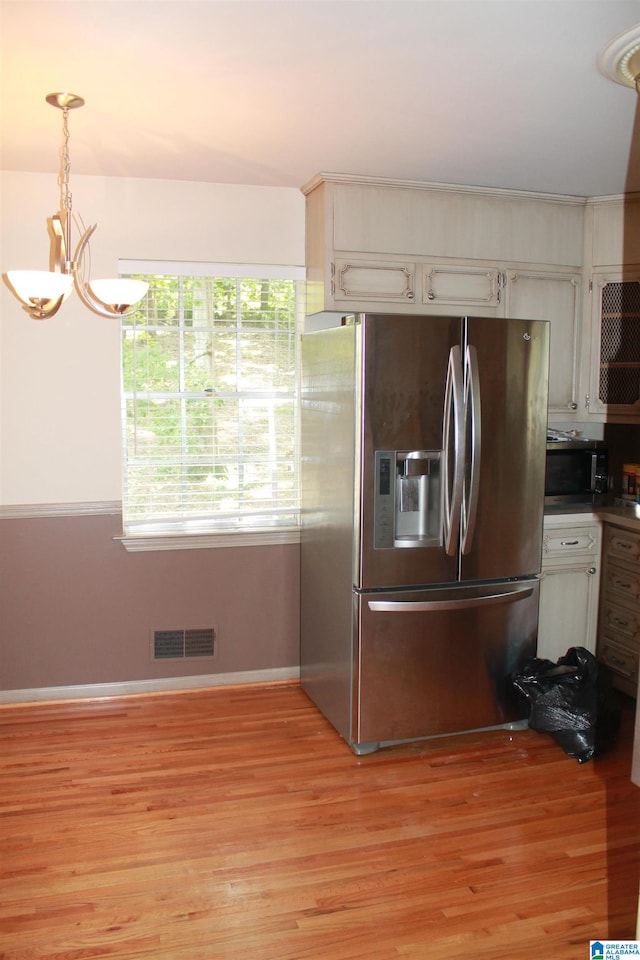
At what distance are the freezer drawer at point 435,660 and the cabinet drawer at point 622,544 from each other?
0.62 meters

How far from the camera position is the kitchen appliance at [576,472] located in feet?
13.0

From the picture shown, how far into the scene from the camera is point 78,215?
365 centimetres

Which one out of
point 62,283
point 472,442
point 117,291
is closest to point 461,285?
point 472,442

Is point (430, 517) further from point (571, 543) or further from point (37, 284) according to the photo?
point (37, 284)

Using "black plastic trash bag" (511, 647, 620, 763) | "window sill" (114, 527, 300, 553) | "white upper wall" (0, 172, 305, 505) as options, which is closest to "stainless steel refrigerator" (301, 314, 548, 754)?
"black plastic trash bag" (511, 647, 620, 763)

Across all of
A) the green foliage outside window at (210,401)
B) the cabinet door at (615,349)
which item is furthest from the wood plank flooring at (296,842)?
the cabinet door at (615,349)

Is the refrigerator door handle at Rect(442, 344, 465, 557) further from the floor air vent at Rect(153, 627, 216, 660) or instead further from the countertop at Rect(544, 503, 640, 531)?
the floor air vent at Rect(153, 627, 216, 660)

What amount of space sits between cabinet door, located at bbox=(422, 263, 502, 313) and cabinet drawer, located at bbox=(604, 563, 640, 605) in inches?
54.9

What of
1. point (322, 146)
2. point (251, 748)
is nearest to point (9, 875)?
point (251, 748)

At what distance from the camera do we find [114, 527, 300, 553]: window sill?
3830mm

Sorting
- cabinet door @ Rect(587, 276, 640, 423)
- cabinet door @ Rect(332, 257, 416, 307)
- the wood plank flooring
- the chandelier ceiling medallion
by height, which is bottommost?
the wood plank flooring

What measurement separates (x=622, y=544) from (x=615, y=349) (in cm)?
99

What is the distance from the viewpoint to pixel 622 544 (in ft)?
12.5

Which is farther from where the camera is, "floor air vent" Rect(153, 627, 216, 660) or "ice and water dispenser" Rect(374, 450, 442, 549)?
"floor air vent" Rect(153, 627, 216, 660)
